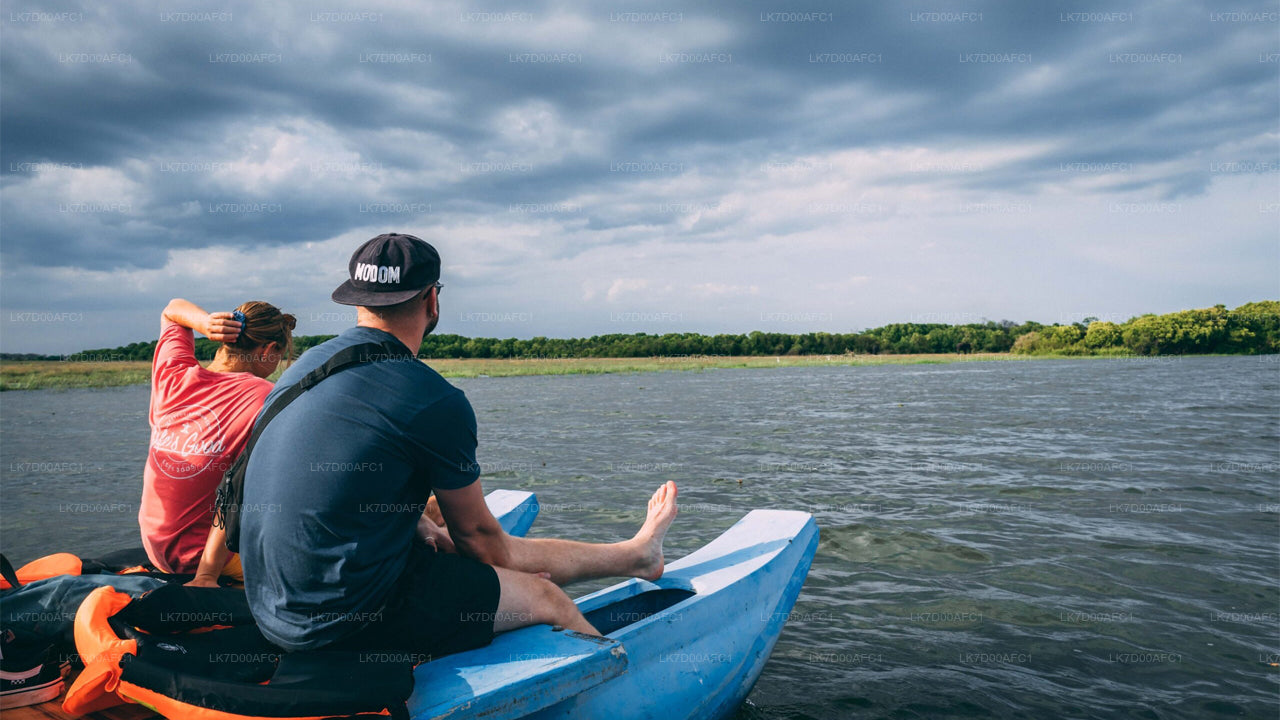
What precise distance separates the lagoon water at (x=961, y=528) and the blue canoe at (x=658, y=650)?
2.13 ft

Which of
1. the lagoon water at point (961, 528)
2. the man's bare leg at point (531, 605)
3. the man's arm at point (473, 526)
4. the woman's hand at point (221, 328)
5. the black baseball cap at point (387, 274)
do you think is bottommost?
the lagoon water at point (961, 528)

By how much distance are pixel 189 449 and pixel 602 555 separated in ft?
7.41

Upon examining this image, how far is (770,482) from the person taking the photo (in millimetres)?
12008

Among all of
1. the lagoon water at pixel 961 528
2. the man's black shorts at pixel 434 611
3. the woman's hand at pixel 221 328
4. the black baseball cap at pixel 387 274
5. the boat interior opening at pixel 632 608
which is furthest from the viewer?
the lagoon water at pixel 961 528

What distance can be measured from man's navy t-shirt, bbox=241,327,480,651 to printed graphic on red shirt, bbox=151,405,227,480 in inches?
51.2

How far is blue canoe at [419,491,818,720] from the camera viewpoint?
2.88m

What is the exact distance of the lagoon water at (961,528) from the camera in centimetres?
507

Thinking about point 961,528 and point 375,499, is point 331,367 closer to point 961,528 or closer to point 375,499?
point 375,499

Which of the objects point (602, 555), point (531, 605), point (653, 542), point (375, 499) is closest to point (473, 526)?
point (531, 605)

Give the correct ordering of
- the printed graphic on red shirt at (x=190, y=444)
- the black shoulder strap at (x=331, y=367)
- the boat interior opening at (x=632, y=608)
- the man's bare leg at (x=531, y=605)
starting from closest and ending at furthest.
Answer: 1. the black shoulder strap at (x=331, y=367)
2. the man's bare leg at (x=531, y=605)
3. the printed graphic on red shirt at (x=190, y=444)
4. the boat interior opening at (x=632, y=608)

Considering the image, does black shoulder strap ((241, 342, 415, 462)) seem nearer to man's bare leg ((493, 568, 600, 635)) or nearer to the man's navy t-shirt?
the man's navy t-shirt

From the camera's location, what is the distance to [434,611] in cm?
296

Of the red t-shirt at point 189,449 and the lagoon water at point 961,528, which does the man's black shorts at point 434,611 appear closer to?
the red t-shirt at point 189,449

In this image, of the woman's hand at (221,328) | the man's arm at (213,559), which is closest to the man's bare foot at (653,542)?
the man's arm at (213,559)
